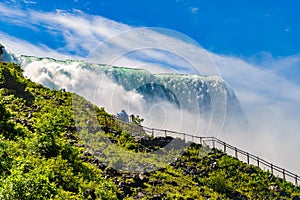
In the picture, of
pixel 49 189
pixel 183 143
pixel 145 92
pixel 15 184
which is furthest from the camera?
pixel 183 143

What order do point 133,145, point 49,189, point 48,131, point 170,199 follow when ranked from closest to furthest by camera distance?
point 49,189 < point 48,131 < point 170,199 < point 133,145

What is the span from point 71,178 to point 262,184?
89.9 feet

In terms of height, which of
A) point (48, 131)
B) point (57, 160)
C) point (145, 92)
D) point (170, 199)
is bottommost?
point (170, 199)

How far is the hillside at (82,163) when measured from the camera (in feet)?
91.1

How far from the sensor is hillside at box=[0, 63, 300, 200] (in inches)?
1094

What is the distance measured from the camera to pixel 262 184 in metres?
51.9

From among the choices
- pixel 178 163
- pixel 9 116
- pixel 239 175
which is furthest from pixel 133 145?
pixel 9 116

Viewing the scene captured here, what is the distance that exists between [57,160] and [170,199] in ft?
36.9

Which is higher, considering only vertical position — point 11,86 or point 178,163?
point 11,86

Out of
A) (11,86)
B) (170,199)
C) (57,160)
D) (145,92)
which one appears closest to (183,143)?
(145,92)

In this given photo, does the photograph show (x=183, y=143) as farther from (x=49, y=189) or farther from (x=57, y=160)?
(x=49, y=189)

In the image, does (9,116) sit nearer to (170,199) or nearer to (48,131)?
(48,131)

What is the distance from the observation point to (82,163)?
38938mm

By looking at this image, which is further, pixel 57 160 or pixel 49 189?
pixel 57 160
